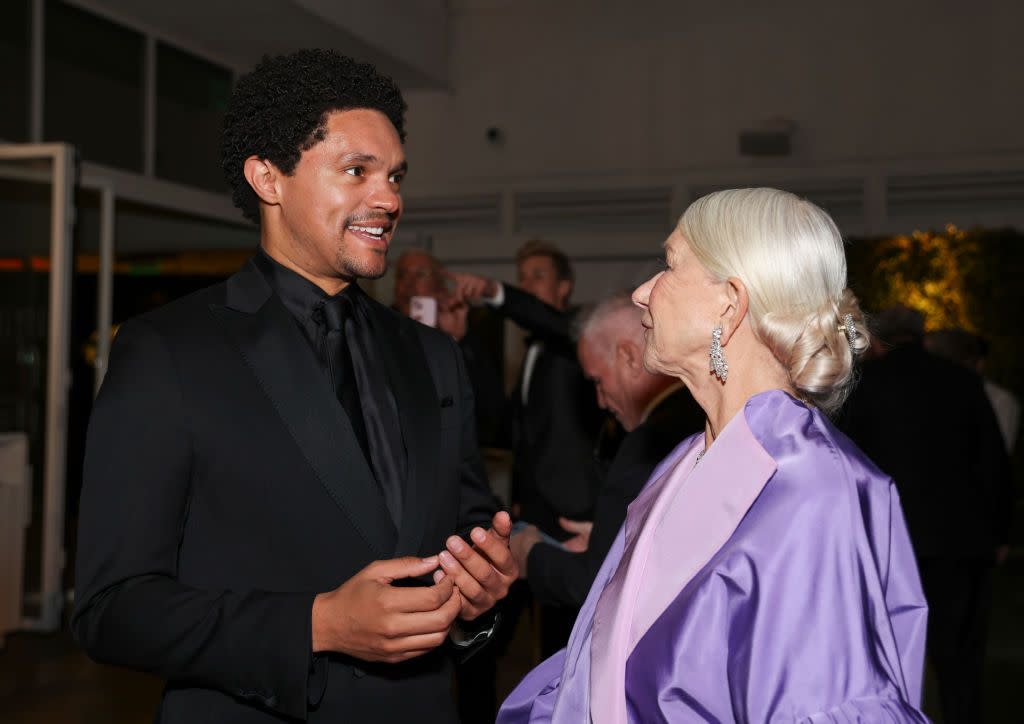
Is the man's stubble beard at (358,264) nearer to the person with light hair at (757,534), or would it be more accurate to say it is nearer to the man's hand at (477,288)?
the person with light hair at (757,534)

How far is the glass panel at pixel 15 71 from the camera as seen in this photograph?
18.8 ft

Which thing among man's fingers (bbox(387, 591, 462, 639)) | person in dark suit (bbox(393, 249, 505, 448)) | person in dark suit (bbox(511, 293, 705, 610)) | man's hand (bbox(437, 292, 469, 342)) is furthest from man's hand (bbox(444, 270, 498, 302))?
man's fingers (bbox(387, 591, 462, 639))

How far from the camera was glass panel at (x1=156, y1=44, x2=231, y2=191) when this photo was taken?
712cm

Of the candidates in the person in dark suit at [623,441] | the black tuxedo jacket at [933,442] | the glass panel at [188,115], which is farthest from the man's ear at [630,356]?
the glass panel at [188,115]

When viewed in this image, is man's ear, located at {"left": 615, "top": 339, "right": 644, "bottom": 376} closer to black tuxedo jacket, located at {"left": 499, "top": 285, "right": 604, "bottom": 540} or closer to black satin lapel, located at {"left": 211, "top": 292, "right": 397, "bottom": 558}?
black tuxedo jacket, located at {"left": 499, "top": 285, "right": 604, "bottom": 540}

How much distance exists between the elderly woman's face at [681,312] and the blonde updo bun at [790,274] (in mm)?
26

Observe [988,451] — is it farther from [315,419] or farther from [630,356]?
[315,419]

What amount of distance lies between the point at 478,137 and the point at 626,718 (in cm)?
816

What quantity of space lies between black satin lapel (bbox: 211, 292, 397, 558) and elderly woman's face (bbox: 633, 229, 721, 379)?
1.47 feet

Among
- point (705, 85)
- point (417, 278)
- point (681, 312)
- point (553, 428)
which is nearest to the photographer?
point (681, 312)

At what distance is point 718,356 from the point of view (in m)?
1.43

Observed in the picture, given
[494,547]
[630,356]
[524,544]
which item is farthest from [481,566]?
[630,356]

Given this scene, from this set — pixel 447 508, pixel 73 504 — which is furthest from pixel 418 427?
pixel 73 504

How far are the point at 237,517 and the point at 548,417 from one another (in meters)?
2.44
